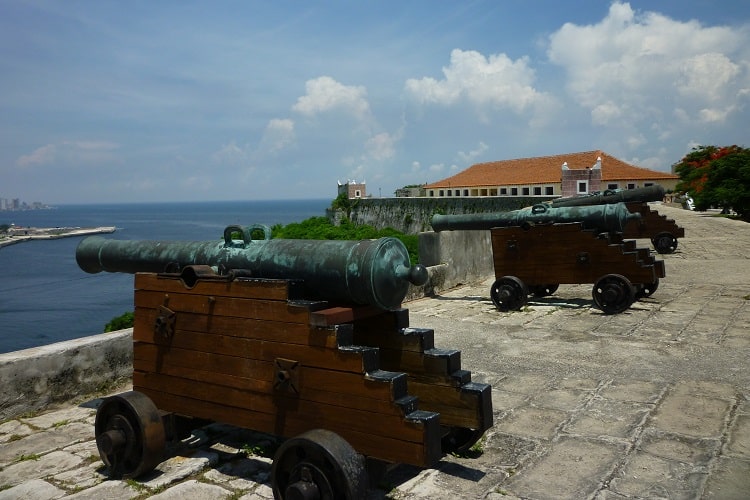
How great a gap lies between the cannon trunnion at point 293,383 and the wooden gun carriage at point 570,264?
434 cm

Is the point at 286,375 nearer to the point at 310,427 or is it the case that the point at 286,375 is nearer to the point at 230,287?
the point at 310,427

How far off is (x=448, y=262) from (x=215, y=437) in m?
6.29

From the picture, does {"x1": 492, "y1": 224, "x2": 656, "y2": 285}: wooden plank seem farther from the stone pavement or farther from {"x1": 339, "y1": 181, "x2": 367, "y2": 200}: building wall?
{"x1": 339, "y1": 181, "x2": 367, "y2": 200}: building wall

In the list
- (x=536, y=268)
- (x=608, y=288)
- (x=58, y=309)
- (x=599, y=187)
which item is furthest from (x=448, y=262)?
(x=599, y=187)

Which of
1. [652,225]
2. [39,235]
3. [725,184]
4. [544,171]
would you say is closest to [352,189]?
[544,171]

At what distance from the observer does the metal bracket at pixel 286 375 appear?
282 centimetres

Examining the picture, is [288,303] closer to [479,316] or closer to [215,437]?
[215,437]

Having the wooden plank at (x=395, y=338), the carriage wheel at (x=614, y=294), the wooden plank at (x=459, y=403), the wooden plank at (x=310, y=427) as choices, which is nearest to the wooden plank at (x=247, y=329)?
the wooden plank at (x=310, y=427)

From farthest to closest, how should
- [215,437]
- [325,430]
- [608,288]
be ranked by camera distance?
[608,288]
[215,437]
[325,430]

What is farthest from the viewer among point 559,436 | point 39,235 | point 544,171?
point 39,235

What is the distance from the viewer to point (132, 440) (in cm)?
308

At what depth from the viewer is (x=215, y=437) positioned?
142 inches

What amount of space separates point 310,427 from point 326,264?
0.71m

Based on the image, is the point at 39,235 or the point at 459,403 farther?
the point at 39,235
